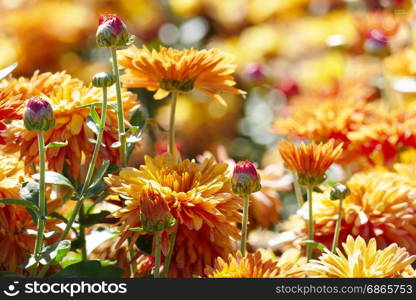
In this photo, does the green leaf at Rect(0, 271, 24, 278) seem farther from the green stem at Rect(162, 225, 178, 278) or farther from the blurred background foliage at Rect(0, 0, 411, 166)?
the blurred background foliage at Rect(0, 0, 411, 166)


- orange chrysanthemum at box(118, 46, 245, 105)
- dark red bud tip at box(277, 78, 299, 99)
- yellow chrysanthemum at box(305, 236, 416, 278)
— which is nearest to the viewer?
yellow chrysanthemum at box(305, 236, 416, 278)

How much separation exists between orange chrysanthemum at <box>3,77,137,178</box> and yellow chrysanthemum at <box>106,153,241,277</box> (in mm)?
79

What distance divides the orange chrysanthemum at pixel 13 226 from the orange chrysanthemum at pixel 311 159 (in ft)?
1.06

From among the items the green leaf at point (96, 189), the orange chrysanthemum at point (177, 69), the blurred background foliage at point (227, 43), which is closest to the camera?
the green leaf at point (96, 189)

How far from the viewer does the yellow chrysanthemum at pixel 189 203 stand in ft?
3.31

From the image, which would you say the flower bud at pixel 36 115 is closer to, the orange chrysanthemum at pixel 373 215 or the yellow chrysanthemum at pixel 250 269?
the yellow chrysanthemum at pixel 250 269

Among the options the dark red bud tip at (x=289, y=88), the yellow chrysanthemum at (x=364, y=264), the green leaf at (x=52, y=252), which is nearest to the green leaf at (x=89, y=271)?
the green leaf at (x=52, y=252)

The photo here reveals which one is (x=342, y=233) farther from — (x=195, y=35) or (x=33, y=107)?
(x=195, y=35)

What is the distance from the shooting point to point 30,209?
105 centimetres

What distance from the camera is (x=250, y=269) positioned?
0.95 meters

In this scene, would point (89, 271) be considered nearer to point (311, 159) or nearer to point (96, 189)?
point (96, 189)

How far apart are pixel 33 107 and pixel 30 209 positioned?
0.56 feet

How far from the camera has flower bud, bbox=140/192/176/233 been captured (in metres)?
0.94

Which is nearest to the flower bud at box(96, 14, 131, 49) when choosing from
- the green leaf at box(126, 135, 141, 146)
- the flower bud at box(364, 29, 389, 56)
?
the green leaf at box(126, 135, 141, 146)
